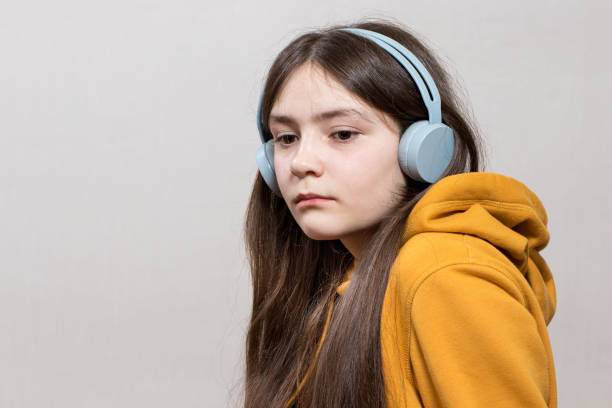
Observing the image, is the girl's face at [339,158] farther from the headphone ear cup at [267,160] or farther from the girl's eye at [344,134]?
the headphone ear cup at [267,160]

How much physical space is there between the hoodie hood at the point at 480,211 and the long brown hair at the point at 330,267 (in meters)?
0.08

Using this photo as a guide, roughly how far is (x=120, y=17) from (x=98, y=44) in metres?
0.11

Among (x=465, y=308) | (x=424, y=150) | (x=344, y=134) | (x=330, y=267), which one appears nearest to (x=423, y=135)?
(x=424, y=150)

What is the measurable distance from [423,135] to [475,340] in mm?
384

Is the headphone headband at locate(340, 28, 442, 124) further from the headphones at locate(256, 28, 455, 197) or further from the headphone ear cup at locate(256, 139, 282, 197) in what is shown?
the headphone ear cup at locate(256, 139, 282, 197)

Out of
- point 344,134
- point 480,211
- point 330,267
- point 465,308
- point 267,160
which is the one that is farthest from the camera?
point 330,267

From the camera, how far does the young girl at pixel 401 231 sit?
1123 millimetres

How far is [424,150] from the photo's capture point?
1.33m

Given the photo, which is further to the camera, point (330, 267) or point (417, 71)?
point (330, 267)

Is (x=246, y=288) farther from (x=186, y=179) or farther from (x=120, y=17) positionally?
(x=120, y=17)

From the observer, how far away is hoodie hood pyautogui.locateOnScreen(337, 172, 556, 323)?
4.10ft

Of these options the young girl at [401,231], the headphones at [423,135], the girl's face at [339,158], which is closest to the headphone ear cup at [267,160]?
the young girl at [401,231]

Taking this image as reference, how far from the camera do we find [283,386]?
1.61 m

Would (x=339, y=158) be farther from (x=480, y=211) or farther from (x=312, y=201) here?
(x=480, y=211)
